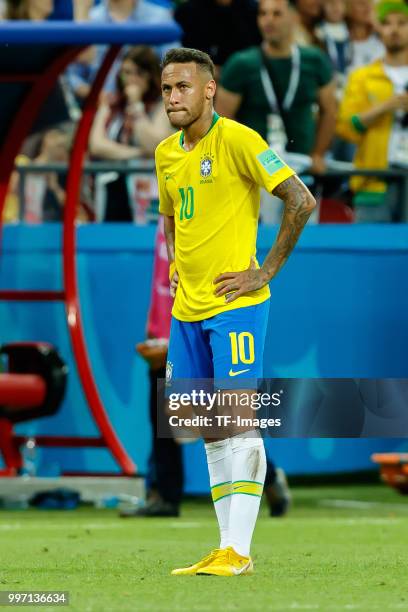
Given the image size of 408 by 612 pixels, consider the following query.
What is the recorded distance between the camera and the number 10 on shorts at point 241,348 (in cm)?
632

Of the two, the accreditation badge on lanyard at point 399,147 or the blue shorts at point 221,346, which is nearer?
the blue shorts at point 221,346

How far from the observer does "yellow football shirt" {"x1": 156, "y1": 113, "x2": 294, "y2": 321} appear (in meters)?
6.40

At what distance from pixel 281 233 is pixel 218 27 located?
20.9ft

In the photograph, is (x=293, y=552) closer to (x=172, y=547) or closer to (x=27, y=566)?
(x=172, y=547)

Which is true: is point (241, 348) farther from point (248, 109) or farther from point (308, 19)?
point (308, 19)

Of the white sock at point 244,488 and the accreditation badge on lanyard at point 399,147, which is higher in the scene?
the accreditation badge on lanyard at point 399,147

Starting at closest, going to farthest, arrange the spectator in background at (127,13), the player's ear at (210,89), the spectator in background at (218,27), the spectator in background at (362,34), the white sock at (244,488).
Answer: the white sock at (244,488)
the player's ear at (210,89)
the spectator in background at (218,27)
the spectator in background at (127,13)
the spectator in background at (362,34)

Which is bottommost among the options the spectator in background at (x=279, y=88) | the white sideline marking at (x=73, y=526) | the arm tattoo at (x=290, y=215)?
the white sideline marking at (x=73, y=526)

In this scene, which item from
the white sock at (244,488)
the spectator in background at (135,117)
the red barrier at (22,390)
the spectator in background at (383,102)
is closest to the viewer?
the white sock at (244,488)

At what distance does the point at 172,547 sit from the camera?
7875 millimetres

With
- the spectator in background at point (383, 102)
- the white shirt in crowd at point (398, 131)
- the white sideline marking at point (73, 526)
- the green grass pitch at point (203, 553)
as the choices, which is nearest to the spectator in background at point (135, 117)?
the spectator in background at point (383, 102)

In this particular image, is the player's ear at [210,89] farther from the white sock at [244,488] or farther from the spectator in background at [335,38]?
the spectator in background at [335,38]

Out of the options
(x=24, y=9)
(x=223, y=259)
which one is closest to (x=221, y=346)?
(x=223, y=259)

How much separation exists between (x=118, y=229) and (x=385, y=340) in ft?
7.12
